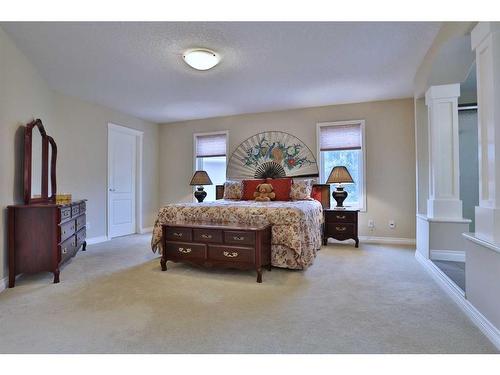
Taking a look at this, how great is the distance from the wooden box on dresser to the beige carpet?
173mm

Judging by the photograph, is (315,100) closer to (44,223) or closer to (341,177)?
(341,177)

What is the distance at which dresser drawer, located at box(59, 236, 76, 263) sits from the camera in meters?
3.07

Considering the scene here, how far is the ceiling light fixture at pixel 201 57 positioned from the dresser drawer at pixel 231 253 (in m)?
1.97

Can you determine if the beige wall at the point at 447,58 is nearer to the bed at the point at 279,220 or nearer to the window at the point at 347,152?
the window at the point at 347,152

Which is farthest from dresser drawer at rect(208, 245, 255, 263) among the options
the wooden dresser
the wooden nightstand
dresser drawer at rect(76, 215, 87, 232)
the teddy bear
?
the wooden nightstand

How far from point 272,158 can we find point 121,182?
9.61ft

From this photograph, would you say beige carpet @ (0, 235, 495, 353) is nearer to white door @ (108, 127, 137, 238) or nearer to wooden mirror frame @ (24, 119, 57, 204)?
wooden mirror frame @ (24, 119, 57, 204)

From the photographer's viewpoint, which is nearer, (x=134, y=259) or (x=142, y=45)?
Answer: (x=142, y=45)

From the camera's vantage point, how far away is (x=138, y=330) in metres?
1.84

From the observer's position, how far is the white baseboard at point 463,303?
1.72 meters
